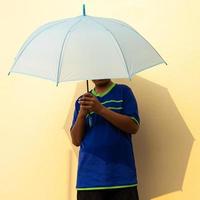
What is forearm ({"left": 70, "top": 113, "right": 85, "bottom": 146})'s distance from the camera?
8.12 feet

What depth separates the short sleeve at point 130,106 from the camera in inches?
97.7

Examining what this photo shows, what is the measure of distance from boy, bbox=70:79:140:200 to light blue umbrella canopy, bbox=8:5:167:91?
0.29m

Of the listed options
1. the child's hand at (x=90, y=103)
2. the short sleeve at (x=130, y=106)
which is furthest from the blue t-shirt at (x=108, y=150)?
the child's hand at (x=90, y=103)

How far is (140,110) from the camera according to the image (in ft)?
9.35

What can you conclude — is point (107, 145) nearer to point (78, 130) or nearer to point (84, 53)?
point (78, 130)

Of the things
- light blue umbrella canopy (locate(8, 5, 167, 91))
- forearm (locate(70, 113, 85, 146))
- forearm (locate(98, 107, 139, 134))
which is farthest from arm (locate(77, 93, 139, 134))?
light blue umbrella canopy (locate(8, 5, 167, 91))

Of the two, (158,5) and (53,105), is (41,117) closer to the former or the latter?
(53,105)

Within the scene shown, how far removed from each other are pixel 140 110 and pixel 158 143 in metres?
0.22

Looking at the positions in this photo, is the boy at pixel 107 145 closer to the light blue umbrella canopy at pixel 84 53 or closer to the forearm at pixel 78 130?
the forearm at pixel 78 130

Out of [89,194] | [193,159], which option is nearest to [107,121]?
[89,194]

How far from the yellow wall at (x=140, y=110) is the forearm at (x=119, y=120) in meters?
0.36

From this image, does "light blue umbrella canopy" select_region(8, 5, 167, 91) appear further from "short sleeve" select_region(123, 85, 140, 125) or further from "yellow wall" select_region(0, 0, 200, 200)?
"yellow wall" select_region(0, 0, 200, 200)

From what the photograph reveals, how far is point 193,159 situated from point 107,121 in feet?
1.82

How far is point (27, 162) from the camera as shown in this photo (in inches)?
121
